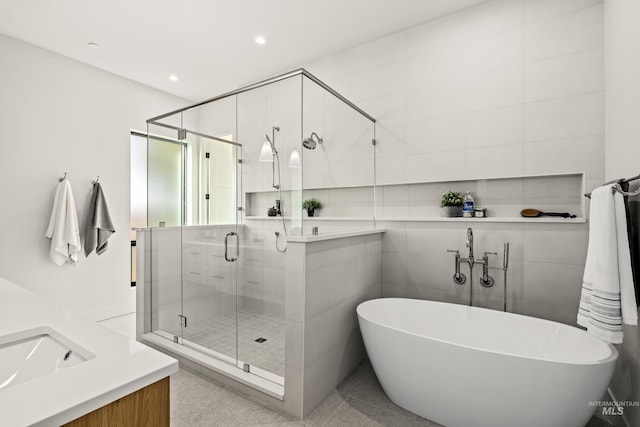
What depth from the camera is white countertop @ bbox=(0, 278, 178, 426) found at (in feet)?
1.95

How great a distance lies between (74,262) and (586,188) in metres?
4.57

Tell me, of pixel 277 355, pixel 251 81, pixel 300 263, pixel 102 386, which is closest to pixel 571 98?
pixel 300 263

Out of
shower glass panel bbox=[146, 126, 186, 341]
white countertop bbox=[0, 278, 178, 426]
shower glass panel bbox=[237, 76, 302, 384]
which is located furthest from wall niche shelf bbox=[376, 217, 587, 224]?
white countertop bbox=[0, 278, 178, 426]

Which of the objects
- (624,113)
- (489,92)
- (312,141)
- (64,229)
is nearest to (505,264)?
(624,113)

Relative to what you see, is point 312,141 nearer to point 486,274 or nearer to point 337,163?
point 337,163

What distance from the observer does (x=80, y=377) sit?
27.8 inches

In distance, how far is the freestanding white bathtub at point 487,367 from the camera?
1448 mm

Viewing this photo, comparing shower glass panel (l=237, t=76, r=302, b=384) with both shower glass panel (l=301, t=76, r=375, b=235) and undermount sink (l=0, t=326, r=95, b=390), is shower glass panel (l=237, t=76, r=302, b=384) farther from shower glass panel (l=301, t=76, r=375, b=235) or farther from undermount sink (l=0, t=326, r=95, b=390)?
undermount sink (l=0, t=326, r=95, b=390)

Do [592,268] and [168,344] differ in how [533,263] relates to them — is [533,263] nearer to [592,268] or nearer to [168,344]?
[592,268]

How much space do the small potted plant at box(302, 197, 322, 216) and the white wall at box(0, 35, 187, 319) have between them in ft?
8.74

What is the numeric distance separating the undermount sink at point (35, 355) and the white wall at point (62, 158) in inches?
108

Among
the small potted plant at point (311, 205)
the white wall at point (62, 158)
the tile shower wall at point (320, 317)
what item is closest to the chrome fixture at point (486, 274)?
the tile shower wall at point (320, 317)

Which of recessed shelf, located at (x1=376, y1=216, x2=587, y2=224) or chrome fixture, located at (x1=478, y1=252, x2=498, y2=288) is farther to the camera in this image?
chrome fixture, located at (x1=478, y1=252, x2=498, y2=288)

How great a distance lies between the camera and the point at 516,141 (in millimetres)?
2387
